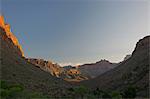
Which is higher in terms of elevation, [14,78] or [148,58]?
[148,58]

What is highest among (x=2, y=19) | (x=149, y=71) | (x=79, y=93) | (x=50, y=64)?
(x=2, y=19)

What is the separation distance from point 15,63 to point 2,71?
42.1 ft

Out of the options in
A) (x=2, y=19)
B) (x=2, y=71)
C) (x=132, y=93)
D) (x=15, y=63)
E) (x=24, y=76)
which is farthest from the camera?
(x=2, y=19)

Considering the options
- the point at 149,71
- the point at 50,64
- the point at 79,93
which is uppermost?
the point at 50,64

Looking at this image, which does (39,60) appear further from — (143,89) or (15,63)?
(143,89)

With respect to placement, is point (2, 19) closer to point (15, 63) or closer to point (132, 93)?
point (15, 63)

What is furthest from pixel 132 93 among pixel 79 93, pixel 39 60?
pixel 39 60

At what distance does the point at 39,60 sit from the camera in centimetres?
16188

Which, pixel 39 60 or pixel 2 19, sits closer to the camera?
pixel 2 19

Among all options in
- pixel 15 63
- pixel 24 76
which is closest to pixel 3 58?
pixel 15 63

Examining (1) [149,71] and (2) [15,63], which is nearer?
(1) [149,71]

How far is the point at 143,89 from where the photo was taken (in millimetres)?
52531

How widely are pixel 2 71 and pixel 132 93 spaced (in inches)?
1455

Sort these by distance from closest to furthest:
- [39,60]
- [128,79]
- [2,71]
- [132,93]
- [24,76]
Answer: [132,93] → [128,79] → [2,71] → [24,76] → [39,60]
